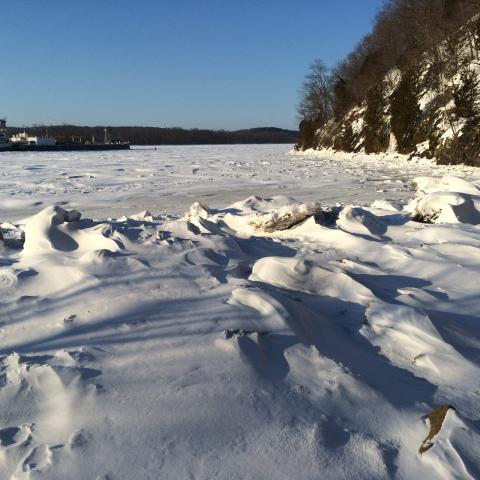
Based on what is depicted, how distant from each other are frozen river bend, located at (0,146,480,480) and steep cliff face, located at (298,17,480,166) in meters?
17.1

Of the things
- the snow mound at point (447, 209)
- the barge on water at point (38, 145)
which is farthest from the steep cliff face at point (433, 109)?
the barge on water at point (38, 145)

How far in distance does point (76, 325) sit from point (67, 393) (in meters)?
0.64

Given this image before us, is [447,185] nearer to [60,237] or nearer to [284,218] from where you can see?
[284,218]

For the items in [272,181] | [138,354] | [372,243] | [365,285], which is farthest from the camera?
[272,181]

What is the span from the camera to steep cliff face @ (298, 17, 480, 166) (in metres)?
20.1

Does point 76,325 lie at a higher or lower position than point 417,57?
lower

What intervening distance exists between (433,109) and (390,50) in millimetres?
13748

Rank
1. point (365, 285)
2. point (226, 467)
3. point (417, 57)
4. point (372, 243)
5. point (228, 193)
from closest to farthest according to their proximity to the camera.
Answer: point (226, 467), point (365, 285), point (372, 243), point (228, 193), point (417, 57)

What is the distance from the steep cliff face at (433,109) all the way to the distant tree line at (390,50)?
0.63 feet

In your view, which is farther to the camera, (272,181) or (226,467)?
(272,181)

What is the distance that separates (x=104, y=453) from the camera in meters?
1.82

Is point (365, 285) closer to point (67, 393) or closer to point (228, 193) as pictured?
A: point (67, 393)

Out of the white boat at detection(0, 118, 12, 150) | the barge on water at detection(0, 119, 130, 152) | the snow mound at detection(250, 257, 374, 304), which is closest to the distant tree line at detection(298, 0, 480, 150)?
the snow mound at detection(250, 257, 374, 304)

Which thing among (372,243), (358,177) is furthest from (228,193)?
(372,243)
